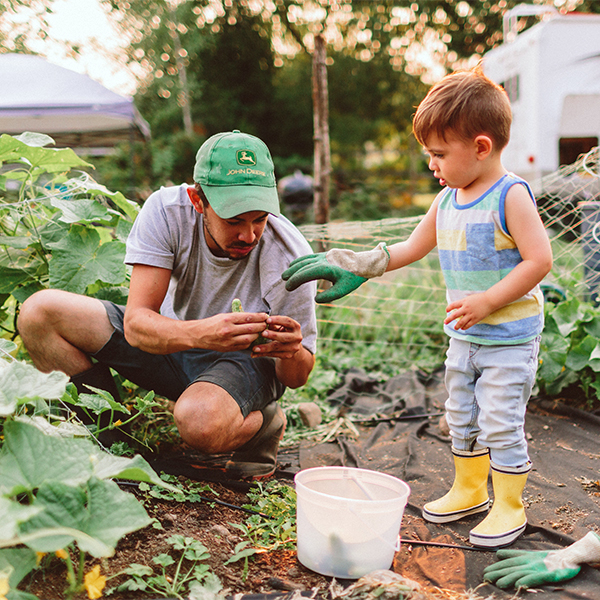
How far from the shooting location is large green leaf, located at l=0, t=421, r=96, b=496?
43.4 inches

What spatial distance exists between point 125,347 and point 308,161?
14.5 meters

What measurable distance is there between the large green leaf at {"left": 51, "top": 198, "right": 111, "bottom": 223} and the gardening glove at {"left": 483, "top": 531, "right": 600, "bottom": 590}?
68.2 inches

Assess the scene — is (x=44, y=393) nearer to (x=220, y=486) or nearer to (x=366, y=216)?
(x=220, y=486)

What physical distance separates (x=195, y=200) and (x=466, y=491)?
1.29 metres

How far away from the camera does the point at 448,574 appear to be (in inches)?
58.1

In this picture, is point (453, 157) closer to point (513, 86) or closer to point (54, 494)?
point (54, 494)

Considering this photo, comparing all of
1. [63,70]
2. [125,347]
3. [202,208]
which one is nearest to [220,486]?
[125,347]

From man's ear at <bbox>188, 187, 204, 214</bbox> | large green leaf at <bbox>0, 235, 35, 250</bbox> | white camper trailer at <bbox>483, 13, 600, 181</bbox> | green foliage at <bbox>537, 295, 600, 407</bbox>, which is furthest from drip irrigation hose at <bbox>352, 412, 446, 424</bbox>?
white camper trailer at <bbox>483, 13, 600, 181</bbox>

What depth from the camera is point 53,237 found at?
6.88 feet

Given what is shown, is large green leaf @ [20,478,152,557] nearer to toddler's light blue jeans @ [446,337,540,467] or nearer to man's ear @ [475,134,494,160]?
toddler's light blue jeans @ [446,337,540,467]

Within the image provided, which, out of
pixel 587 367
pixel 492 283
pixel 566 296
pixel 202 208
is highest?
pixel 202 208

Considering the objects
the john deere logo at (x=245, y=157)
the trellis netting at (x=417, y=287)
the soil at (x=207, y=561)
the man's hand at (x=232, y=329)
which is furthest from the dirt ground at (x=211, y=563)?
the trellis netting at (x=417, y=287)

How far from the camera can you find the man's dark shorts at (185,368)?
190 centimetres

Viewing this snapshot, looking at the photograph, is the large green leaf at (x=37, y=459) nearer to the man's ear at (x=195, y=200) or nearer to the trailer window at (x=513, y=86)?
the man's ear at (x=195, y=200)
